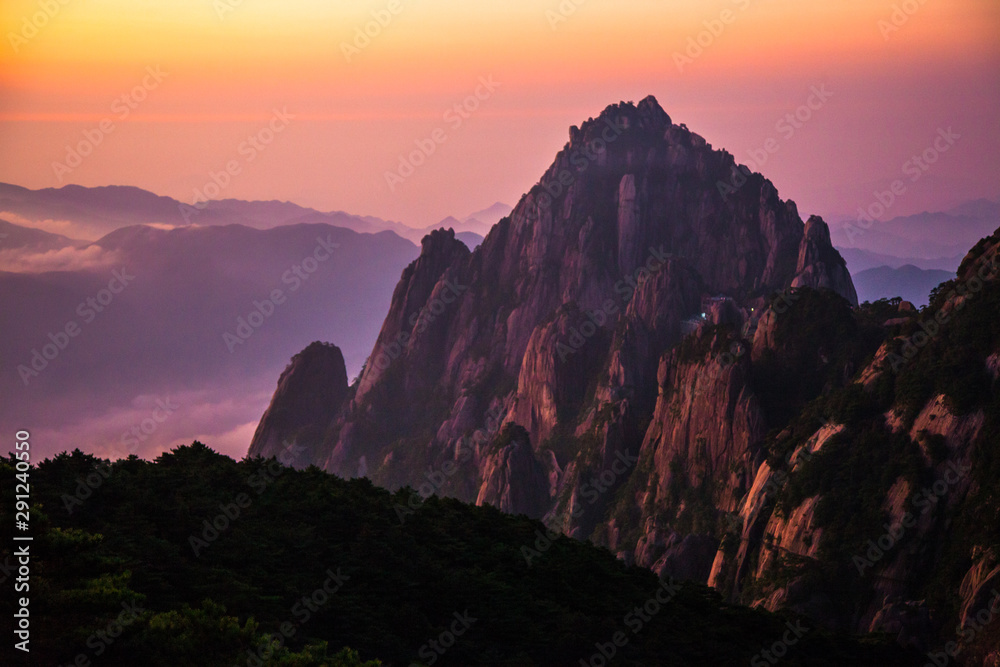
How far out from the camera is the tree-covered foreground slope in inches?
1169

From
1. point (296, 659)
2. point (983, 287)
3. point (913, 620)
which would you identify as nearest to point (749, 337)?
point (983, 287)

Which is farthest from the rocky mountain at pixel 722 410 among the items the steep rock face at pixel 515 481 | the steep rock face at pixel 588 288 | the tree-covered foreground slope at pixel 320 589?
the tree-covered foreground slope at pixel 320 589

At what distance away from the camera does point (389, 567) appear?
40.4 metres

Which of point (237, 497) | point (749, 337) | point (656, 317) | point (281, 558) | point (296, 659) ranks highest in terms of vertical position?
point (656, 317)

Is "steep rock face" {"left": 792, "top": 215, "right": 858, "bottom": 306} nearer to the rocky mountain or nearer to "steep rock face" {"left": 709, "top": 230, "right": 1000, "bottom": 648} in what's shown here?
the rocky mountain

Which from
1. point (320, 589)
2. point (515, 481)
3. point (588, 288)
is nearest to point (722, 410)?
point (515, 481)

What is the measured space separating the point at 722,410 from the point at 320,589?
8046 cm

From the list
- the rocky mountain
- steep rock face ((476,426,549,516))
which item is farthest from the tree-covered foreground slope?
steep rock face ((476,426,549,516))

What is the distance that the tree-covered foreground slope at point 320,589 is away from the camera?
29.7 metres

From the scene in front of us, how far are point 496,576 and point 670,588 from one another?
9.14 meters

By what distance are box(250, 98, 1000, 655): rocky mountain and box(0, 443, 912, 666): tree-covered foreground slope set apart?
67.0 feet

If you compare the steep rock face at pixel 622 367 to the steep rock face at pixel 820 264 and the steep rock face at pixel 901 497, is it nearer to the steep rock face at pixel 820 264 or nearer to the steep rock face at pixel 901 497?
the steep rock face at pixel 820 264

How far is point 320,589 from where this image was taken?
3725cm

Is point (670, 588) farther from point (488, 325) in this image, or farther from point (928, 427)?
point (488, 325)
